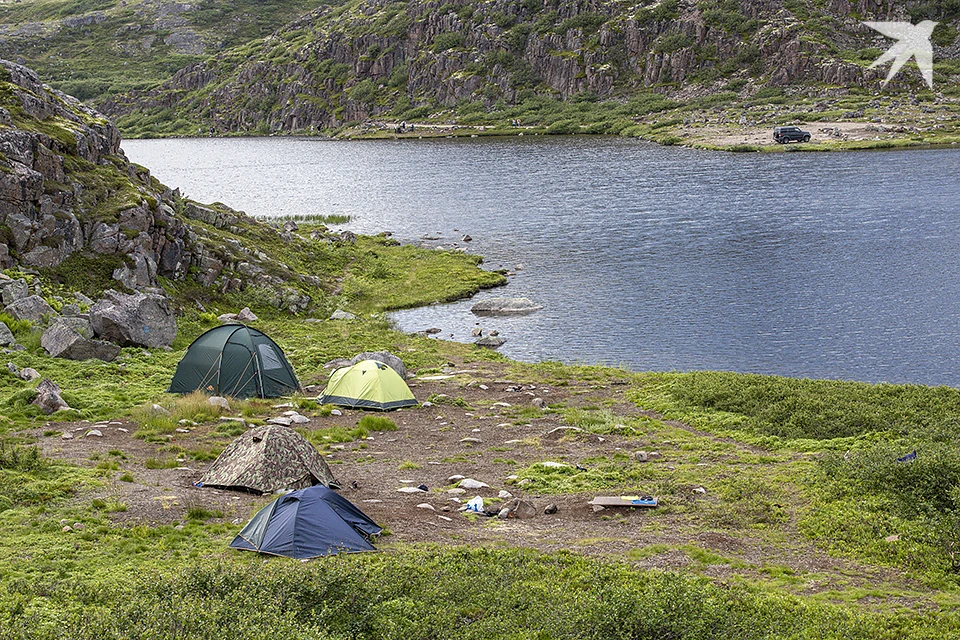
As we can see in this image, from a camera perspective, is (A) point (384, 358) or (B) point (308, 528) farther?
(A) point (384, 358)

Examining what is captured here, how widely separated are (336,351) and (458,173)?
86.5m

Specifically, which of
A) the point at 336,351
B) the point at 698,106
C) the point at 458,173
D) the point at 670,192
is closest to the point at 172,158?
the point at 458,173

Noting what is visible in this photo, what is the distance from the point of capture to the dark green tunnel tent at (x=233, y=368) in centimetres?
3197

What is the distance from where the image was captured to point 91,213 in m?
43.1

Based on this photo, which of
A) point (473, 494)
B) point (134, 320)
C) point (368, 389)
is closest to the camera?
point (473, 494)

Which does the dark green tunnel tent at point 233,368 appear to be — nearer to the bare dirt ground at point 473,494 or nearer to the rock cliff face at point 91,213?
the bare dirt ground at point 473,494

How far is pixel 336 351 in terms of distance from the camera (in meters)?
40.2

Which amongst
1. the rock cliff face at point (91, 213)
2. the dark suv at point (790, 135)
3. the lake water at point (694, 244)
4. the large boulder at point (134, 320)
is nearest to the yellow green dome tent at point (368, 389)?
the large boulder at point (134, 320)

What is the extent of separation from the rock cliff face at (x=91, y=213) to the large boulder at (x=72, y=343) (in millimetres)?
6699

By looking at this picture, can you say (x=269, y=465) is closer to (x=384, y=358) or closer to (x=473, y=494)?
(x=473, y=494)

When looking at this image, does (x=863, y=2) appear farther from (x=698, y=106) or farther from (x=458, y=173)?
(x=458, y=173)

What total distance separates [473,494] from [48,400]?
15.0m

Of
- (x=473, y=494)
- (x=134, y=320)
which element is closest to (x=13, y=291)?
(x=134, y=320)

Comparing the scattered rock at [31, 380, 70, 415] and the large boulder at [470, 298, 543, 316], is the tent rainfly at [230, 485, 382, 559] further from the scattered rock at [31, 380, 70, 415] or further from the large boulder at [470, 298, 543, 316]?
the large boulder at [470, 298, 543, 316]
